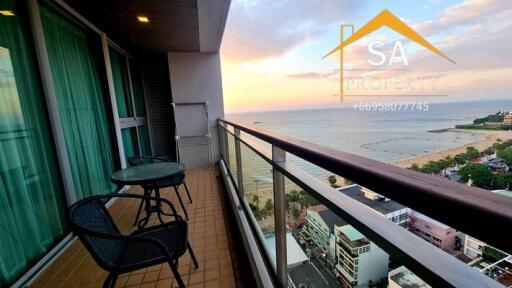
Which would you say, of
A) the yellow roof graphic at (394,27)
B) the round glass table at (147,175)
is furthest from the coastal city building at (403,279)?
the yellow roof graphic at (394,27)

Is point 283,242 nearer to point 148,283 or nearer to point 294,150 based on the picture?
point 294,150

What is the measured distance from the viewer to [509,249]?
25 cm

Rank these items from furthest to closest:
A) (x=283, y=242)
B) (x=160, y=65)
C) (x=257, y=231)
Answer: (x=160, y=65) < (x=257, y=231) < (x=283, y=242)

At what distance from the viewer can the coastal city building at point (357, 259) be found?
515 millimetres

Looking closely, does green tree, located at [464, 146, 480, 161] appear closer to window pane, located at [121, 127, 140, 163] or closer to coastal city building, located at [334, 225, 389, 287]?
coastal city building, located at [334, 225, 389, 287]

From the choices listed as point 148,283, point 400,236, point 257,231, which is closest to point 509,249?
point 400,236

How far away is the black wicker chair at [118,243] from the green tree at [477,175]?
1306 millimetres

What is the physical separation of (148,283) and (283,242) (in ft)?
4.22

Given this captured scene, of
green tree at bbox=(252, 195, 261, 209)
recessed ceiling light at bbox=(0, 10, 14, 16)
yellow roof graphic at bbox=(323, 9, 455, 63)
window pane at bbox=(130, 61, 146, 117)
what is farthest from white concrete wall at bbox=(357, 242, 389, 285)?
yellow roof graphic at bbox=(323, 9, 455, 63)

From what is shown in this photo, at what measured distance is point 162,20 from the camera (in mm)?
3338

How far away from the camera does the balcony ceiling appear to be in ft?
9.30

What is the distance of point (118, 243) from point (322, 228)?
1348 millimetres

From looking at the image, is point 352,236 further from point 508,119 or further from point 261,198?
point 508,119

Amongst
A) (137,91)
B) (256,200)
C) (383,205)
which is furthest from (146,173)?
(137,91)
